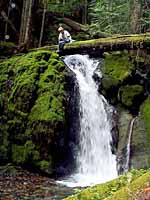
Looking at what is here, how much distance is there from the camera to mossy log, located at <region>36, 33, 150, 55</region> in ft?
44.8

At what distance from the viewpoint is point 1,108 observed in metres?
13.6

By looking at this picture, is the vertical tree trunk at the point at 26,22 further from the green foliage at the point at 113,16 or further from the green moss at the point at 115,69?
the green moss at the point at 115,69

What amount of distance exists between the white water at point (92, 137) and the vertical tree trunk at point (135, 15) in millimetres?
2354

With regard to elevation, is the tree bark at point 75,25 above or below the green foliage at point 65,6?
below

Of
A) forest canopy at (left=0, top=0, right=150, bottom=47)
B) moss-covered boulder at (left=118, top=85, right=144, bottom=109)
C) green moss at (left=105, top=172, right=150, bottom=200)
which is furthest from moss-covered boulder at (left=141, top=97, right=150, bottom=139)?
green moss at (left=105, top=172, right=150, bottom=200)

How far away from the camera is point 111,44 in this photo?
46.5 feet

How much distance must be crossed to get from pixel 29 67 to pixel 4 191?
5397mm

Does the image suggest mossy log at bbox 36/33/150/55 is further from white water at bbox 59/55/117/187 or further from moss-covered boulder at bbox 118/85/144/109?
moss-covered boulder at bbox 118/85/144/109

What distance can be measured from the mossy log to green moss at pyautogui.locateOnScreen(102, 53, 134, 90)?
37 centimetres

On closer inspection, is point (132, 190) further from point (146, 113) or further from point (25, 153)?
point (146, 113)

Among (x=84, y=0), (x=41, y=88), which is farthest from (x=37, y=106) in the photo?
(x=84, y=0)

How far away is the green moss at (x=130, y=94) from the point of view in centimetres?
1308

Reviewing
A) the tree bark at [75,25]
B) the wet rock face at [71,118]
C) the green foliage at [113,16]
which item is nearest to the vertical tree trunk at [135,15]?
the green foliage at [113,16]

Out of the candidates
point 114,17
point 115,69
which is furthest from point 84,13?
point 115,69
